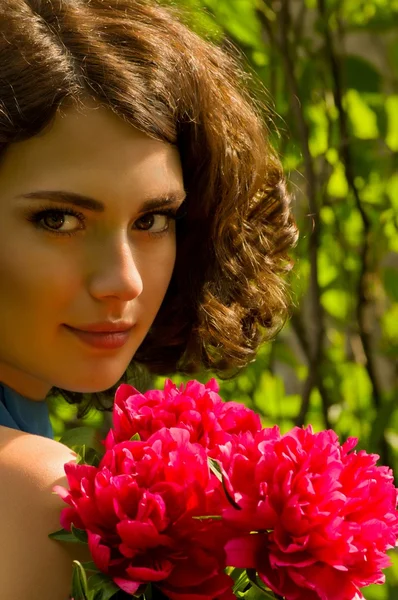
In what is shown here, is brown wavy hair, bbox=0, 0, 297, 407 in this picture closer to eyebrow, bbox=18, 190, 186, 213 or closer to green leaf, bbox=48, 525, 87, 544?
eyebrow, bbox=18, 190, 186, 213

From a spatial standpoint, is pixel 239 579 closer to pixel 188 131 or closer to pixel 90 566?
pixel 90 566

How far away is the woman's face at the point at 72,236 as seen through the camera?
4.66 feet

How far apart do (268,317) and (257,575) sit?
819mm

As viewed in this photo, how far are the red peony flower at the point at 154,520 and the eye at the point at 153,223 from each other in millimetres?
429

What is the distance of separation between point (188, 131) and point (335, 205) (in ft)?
3.24

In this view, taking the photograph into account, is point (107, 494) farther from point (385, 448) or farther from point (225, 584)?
point (385, 448)

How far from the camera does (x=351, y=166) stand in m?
2.51

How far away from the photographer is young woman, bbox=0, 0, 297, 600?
50.4 inches

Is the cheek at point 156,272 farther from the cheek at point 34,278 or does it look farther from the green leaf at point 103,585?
the green leaf at point 103,585

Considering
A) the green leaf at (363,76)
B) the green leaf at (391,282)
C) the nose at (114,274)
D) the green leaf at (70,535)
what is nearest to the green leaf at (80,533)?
the green leaf at (70,535)

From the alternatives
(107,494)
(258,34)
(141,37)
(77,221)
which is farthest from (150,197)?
(258,34)

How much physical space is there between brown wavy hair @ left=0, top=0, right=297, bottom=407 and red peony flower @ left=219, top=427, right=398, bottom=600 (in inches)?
20.8

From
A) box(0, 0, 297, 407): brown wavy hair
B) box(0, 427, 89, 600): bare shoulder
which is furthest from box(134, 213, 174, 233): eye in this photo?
box(0, 427, 89, 600): bare shoulder

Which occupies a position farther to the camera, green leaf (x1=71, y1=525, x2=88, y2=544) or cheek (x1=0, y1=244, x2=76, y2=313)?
cheek (x1=0, y1=244, x2=76, y2=313)
